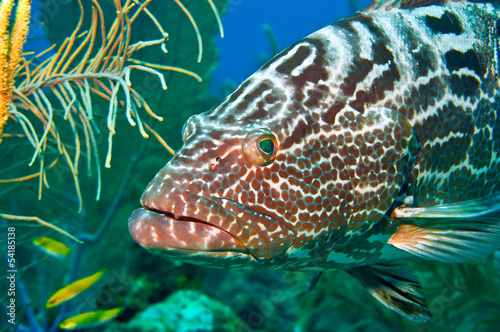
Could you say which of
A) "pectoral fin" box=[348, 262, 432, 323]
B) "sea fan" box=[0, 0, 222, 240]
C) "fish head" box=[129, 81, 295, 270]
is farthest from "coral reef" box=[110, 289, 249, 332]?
"fish head" box=[129, 81, 295, 270]

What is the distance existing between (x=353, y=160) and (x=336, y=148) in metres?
0.13

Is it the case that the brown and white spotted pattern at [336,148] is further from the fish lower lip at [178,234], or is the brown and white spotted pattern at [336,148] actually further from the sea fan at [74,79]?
the sea fan at [74,79]

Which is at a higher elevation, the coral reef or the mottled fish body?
the mottled fish body

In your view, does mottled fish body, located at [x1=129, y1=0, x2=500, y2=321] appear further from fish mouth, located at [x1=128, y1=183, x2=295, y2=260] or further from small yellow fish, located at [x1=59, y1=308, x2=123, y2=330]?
small yellow fish, located at [x1=59, y1=308, x2=123, y2=330]

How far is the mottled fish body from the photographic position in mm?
1735

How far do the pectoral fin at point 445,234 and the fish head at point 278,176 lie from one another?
0.23m

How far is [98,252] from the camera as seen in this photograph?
5.84 meters

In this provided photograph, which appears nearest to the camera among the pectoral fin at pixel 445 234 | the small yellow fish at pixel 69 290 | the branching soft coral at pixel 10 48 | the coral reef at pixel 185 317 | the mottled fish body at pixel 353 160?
the mottled fish body at pixel 353 160

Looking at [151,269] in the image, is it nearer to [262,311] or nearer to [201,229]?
[262,311]

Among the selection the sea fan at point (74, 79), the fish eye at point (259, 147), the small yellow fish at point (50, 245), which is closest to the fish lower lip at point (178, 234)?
the fish eye at point (259, 147)

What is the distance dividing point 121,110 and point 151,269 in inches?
125

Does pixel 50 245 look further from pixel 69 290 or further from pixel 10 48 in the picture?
pixel 10 48

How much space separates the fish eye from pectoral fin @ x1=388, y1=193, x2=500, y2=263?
3.19 feet

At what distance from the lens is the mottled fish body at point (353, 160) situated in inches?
68.3
